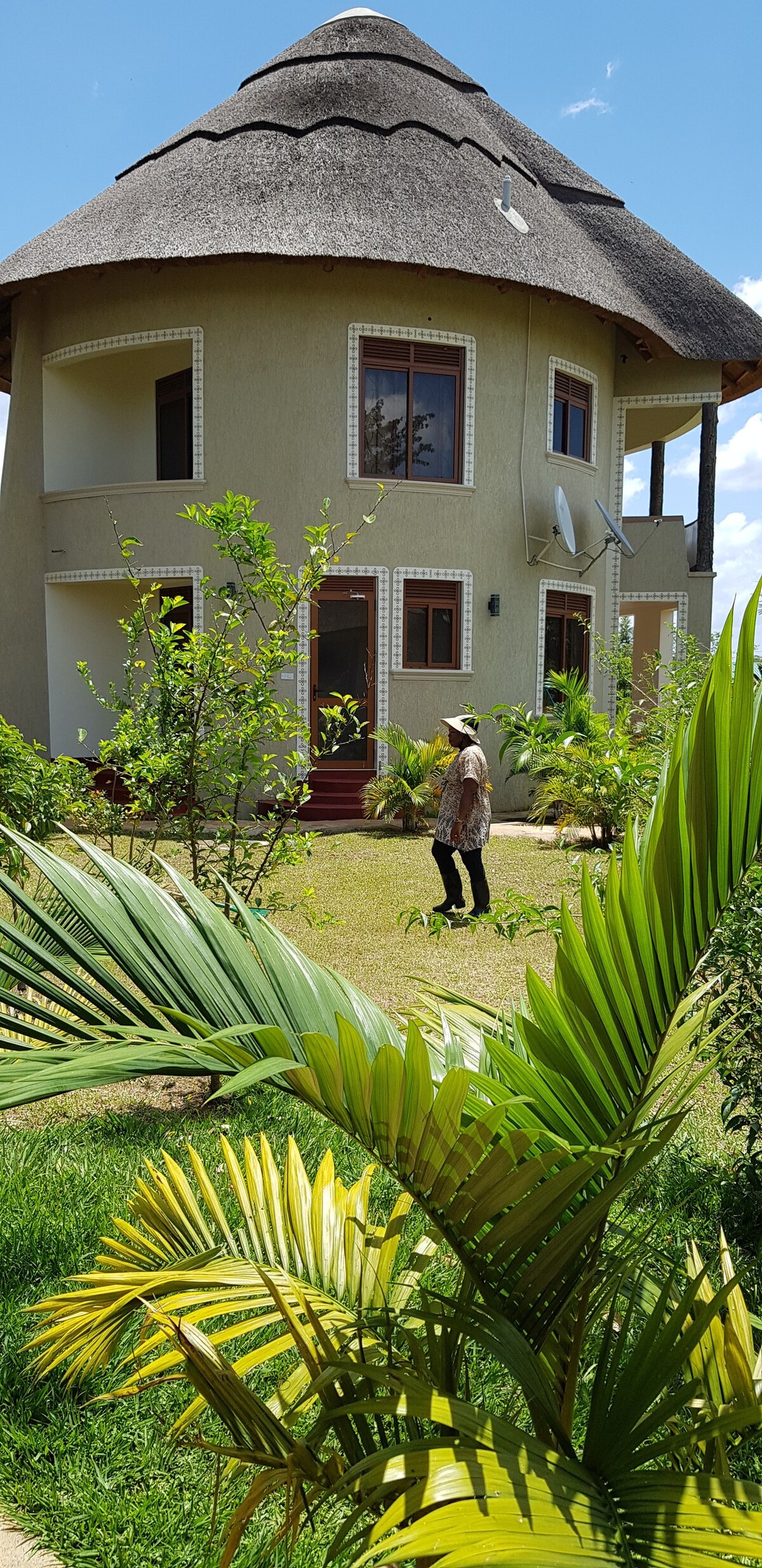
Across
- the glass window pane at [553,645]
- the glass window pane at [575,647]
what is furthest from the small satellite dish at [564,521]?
the glass window pane at [575,647]

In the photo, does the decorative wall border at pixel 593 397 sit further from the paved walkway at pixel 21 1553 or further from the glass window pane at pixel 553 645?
the paved walkway at pixel 21 1553

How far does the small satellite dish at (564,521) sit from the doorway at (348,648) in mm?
2886

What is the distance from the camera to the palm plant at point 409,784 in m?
13.7

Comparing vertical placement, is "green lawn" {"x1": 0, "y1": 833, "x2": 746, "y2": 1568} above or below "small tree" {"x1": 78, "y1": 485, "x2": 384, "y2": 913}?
below

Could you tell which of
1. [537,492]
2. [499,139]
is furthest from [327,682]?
[499,139]

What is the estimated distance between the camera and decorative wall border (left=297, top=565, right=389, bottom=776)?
49.1 ft

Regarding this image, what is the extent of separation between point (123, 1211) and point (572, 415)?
51.1ft

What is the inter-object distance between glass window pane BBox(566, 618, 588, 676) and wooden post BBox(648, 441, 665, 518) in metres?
6.28

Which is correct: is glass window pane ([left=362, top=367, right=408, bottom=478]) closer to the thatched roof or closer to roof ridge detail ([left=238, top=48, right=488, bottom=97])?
the thatched roof

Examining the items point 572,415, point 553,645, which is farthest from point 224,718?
point 572,415

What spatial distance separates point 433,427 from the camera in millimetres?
15438

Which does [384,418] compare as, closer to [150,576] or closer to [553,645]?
[150,576]

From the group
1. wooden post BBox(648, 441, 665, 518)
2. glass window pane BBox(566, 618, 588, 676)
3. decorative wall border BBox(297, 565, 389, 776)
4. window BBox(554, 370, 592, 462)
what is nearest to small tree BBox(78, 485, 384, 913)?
decorative wall border BBox(297, 565, 389, 776)

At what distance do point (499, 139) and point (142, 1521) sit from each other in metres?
21.0
